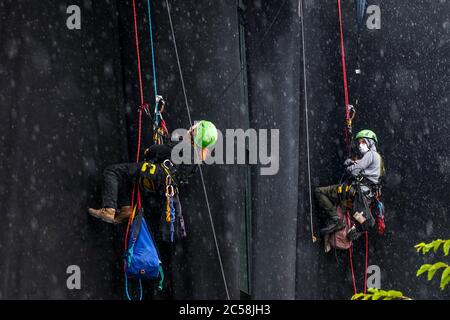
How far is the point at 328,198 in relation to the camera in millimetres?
6844

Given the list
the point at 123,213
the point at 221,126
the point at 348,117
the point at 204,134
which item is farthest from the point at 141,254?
the point at 348,117

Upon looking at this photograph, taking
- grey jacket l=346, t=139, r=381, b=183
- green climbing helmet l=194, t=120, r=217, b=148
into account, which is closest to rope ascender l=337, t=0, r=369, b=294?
grey jacket l=346, t=139, r=381, b=183

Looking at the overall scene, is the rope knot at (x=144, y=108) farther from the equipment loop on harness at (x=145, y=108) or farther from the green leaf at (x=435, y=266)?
the green leaf at (x=435, y=266)

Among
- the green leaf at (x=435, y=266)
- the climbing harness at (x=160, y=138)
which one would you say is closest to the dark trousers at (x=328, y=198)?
the climbing harness at (x=160, y=138)

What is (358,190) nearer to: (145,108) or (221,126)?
(221,126)

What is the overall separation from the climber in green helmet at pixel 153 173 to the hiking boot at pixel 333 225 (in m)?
1.78

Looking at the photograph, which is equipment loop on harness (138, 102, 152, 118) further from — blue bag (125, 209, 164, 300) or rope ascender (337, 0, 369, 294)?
rope ascender (337, 0, 369, 294)

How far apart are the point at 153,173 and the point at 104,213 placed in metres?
0.45

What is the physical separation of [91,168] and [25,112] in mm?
703

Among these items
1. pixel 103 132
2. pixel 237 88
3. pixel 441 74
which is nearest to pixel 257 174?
pixel 237 88

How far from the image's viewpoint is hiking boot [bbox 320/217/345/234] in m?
6.76

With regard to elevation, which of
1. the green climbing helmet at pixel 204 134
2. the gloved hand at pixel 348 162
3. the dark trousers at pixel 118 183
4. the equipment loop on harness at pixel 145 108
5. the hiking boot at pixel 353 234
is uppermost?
the equipment loop on harness at pixel 145 108

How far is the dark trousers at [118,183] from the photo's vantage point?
529 centimetres

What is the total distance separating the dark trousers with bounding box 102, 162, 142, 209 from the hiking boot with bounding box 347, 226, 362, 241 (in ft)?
7.52
